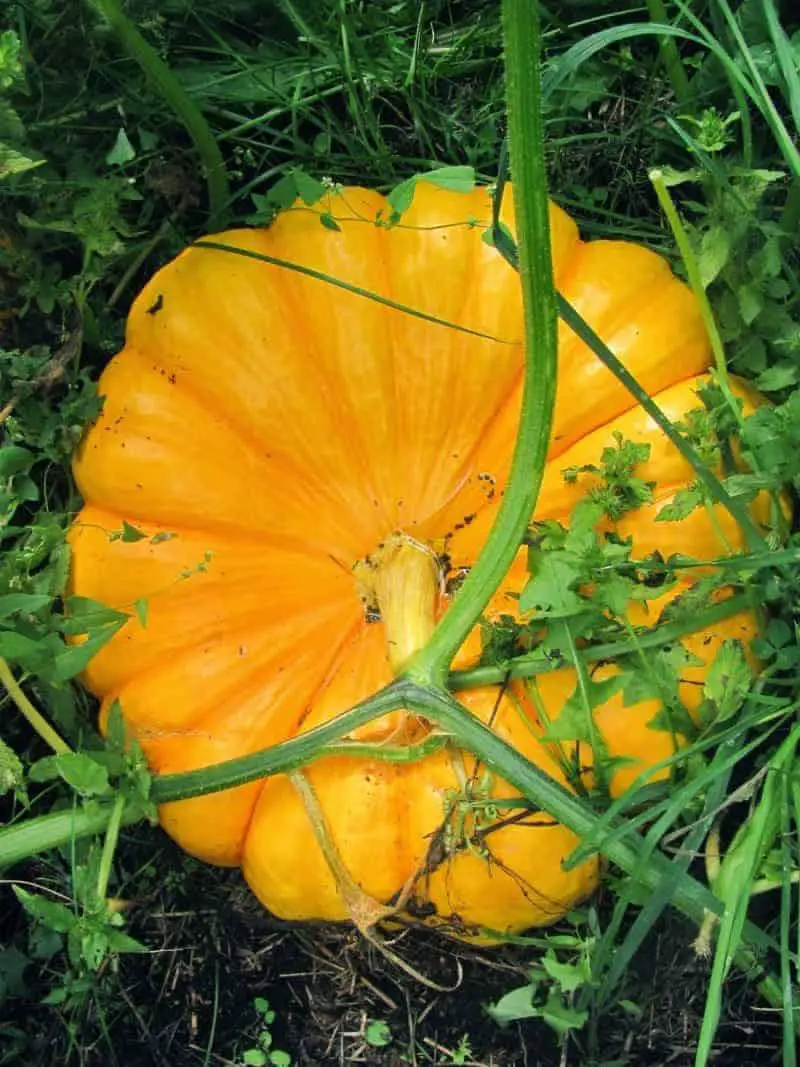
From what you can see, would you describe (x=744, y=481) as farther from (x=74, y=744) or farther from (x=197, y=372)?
(x=74, y=744)

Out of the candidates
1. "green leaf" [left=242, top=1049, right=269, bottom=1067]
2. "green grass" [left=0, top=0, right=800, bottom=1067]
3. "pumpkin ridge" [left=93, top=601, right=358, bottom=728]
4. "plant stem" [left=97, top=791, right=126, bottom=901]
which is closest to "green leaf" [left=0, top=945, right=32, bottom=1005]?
"green grass" [left=0, top=0, right=800, bottom=1067]

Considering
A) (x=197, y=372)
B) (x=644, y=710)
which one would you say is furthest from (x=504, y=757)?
(x=197, y=372)

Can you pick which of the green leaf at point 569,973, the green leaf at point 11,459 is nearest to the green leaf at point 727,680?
the green leaf at point 569,973

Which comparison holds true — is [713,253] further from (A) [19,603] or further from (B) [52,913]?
(B) [52,913]

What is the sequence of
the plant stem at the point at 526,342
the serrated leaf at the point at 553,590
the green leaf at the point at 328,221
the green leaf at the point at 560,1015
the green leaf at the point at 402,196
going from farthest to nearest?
the green leaf at the point at 560,1015
the green leaf at the point at 328,221
the green leaf at the point at 402,196
the serrated leaf at the point at 553,590
the plant stem at the point at 526,342

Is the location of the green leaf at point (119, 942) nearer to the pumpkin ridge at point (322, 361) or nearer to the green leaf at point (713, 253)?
the pumpkin ridge at point (322, 361)

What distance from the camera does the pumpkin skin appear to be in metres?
1.86

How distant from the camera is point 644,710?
5.92 ft

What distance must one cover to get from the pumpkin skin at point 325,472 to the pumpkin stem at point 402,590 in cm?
3

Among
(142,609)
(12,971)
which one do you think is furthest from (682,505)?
(12,971)

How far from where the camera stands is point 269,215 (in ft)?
6.55

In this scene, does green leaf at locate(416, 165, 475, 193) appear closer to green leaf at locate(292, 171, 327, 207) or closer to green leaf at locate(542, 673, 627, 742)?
green leaf at locate(292, 171, 327, 207)

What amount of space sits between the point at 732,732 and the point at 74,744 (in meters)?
1.11

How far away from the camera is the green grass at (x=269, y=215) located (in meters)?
1.87
